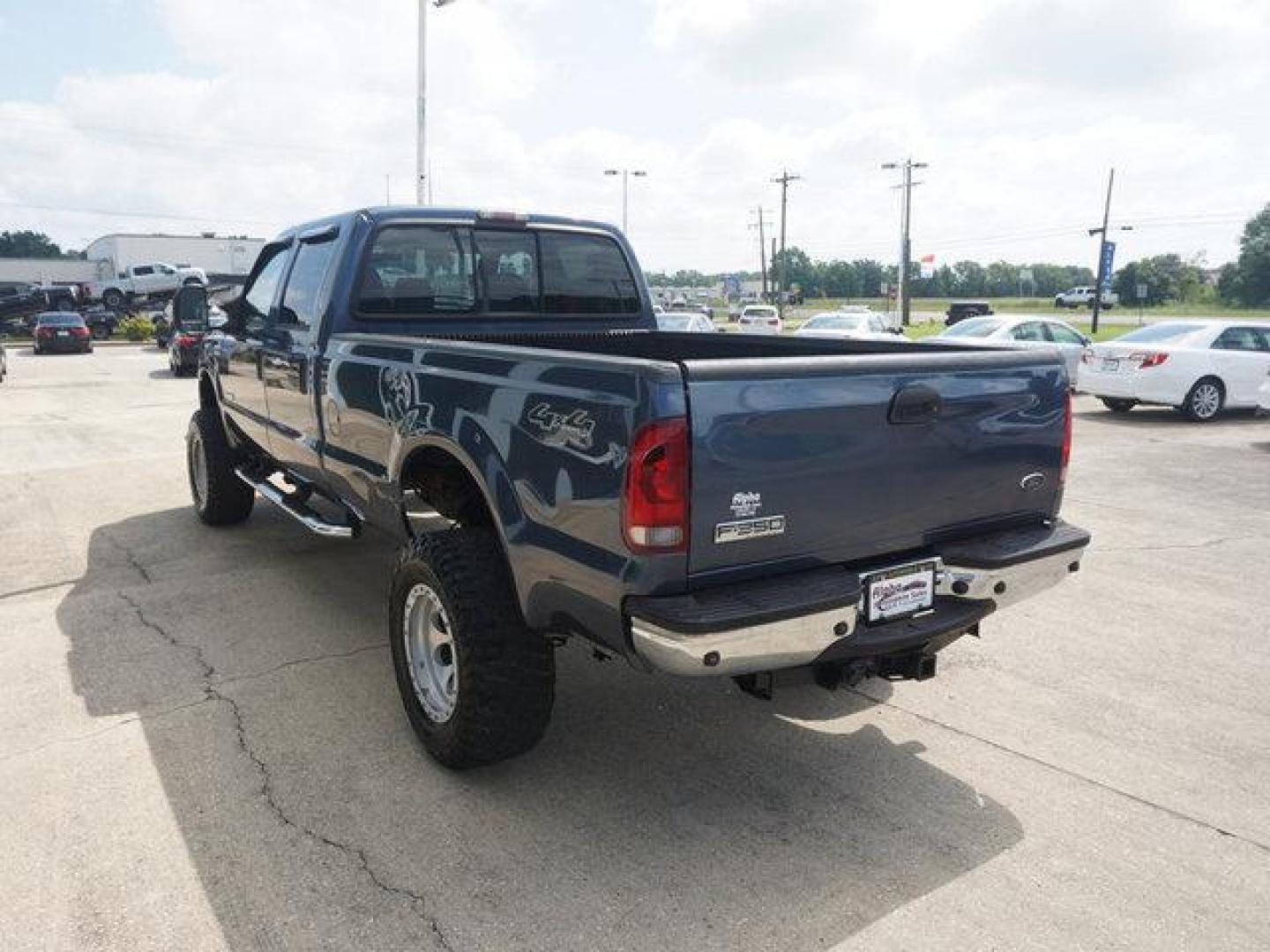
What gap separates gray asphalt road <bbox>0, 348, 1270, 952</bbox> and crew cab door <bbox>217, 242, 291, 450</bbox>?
108 centimetres

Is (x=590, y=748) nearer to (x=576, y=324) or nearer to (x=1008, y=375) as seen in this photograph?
(x=1008, y=375)

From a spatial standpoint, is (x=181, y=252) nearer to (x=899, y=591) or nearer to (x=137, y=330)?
(x=137, y=330)

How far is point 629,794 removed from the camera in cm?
324

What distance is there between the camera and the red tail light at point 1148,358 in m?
13.3

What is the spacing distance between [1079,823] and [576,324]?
11.5 ft

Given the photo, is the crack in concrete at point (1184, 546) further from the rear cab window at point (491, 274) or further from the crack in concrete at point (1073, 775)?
the rear cab window at point (491, 274)

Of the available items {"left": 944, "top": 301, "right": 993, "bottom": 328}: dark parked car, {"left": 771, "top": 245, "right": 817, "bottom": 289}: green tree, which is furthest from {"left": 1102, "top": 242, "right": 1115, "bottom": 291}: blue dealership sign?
{"left": 771, "top": 245, "right": 817, "bottom": 289}: green tree

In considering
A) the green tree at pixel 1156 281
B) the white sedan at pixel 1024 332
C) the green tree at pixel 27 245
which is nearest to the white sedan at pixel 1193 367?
the white sedan at pixel 1024 332

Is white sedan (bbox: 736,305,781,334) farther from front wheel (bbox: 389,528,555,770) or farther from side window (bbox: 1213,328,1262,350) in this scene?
front wheel (bbox: 389,528,555,770)

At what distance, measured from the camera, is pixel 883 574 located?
2.84 meters

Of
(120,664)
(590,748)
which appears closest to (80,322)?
(120,664)

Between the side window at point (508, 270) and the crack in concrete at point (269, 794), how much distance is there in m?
2.26

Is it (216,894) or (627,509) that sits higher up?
(627,509)

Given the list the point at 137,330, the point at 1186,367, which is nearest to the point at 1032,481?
the point at 1186,367
